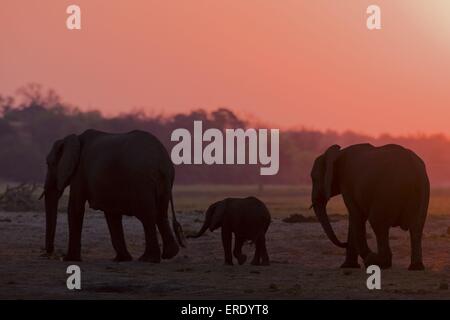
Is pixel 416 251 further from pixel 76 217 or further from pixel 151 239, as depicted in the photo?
pixel 76 217

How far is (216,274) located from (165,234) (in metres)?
2.87

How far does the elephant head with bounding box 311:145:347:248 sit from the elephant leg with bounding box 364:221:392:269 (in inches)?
63.3

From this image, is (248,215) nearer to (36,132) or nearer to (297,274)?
(297,274)

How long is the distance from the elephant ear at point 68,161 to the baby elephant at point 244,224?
2.70 meters

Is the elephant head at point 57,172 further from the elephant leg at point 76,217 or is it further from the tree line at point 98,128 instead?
the tree line at point 98,128

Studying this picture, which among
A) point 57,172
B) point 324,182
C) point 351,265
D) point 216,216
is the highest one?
point 57,172

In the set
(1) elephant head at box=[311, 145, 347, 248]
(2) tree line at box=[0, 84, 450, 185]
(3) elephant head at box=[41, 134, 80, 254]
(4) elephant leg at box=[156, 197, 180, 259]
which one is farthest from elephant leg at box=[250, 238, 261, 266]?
(2) tree line at box=[0, 84, 450, 185]

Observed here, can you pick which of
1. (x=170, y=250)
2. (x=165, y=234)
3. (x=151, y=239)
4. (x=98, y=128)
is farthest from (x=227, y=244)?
(x=98, y=128)

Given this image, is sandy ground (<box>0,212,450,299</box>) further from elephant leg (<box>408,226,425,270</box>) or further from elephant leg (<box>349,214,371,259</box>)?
elephant leg (<box>349,214,371,259</box>)

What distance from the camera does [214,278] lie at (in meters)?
21.1

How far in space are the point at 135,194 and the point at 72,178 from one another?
1.59 metres

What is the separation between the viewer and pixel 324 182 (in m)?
24.7
